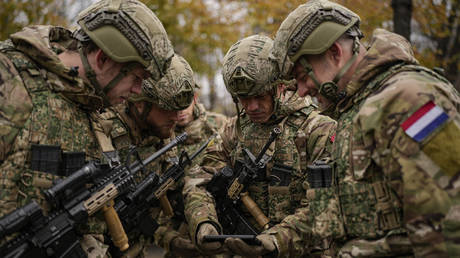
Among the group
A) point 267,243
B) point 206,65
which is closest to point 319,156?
point 267,243

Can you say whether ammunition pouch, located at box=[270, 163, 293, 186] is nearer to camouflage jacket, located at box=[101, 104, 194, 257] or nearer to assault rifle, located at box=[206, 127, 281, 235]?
assault rifle, located at box=[206, 127, 281, 235]

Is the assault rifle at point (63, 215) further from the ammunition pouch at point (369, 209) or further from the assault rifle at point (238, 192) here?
the ammunition pouch at point (369, 209)

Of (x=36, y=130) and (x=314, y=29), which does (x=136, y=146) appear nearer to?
(x=36, y=130)

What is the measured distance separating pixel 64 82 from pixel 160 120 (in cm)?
186

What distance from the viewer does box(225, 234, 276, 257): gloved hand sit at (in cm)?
411

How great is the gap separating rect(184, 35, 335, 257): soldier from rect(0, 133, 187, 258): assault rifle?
1.32 m

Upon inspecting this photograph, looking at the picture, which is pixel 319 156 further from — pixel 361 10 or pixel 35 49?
pixel 361 10

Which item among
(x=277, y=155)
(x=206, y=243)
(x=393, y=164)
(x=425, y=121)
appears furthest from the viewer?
(x=277, y=155)

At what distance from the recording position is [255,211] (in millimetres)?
4695

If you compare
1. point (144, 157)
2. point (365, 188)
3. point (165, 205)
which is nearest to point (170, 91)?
point (144, 157)

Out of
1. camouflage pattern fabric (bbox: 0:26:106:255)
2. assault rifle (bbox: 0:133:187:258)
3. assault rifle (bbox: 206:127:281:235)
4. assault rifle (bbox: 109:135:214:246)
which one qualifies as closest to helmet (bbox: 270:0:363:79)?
assault rifle (bbox: 206:127:281:235)

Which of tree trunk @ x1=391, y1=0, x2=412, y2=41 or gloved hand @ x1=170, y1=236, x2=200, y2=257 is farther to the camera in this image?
tree trunk @ x1=391, y1=0, x2=412, y2=41

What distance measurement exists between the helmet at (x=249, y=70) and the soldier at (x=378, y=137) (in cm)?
97

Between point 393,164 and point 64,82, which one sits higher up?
point 64,82
